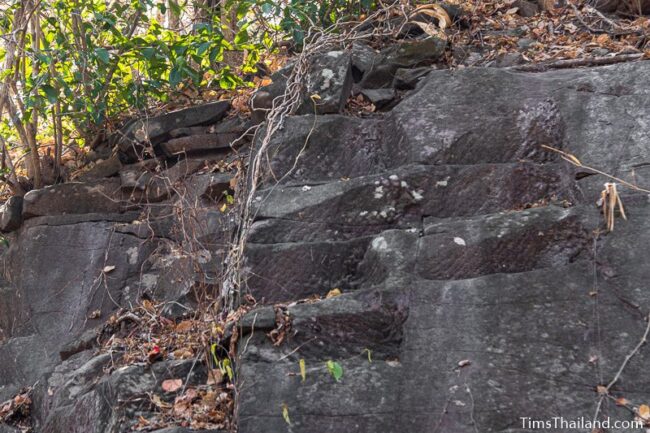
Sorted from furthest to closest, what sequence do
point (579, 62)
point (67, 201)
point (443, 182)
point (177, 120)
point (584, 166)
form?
point (177, 120) → point (67, 201) → point (579, 62) → point (443, 182) → point (584, 166)

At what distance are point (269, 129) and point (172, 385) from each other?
1927 mm

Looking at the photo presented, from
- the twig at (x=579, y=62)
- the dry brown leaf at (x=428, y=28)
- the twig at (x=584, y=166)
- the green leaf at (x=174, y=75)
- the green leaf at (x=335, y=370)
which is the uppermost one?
the green leaf at (x=174, y=75)

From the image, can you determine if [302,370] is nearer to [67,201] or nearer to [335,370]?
[335,370]

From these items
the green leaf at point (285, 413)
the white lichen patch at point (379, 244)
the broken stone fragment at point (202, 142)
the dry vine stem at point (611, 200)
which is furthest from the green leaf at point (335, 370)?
the broken stone fragment at point (202, 142)

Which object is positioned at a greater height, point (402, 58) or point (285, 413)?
point (402, 58)

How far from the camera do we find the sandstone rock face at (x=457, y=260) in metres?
3.60

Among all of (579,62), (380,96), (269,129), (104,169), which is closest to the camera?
(269,129)

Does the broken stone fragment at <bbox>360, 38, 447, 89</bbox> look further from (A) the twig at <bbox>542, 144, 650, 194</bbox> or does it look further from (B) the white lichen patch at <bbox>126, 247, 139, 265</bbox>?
(B) the white lichen patch at <bbox>126, 247, 139, 265</bbox>

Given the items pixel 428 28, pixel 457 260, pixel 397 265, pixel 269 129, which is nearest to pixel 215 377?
pixel 397 265

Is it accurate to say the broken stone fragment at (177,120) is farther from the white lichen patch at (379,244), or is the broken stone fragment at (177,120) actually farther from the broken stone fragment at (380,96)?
the white lichen patch at (379,244)

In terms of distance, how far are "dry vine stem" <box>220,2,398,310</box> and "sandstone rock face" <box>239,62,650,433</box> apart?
3.2 inches

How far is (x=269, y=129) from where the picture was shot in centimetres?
536

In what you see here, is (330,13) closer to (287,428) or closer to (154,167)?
(154,167)

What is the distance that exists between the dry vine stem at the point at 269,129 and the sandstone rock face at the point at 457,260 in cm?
8
